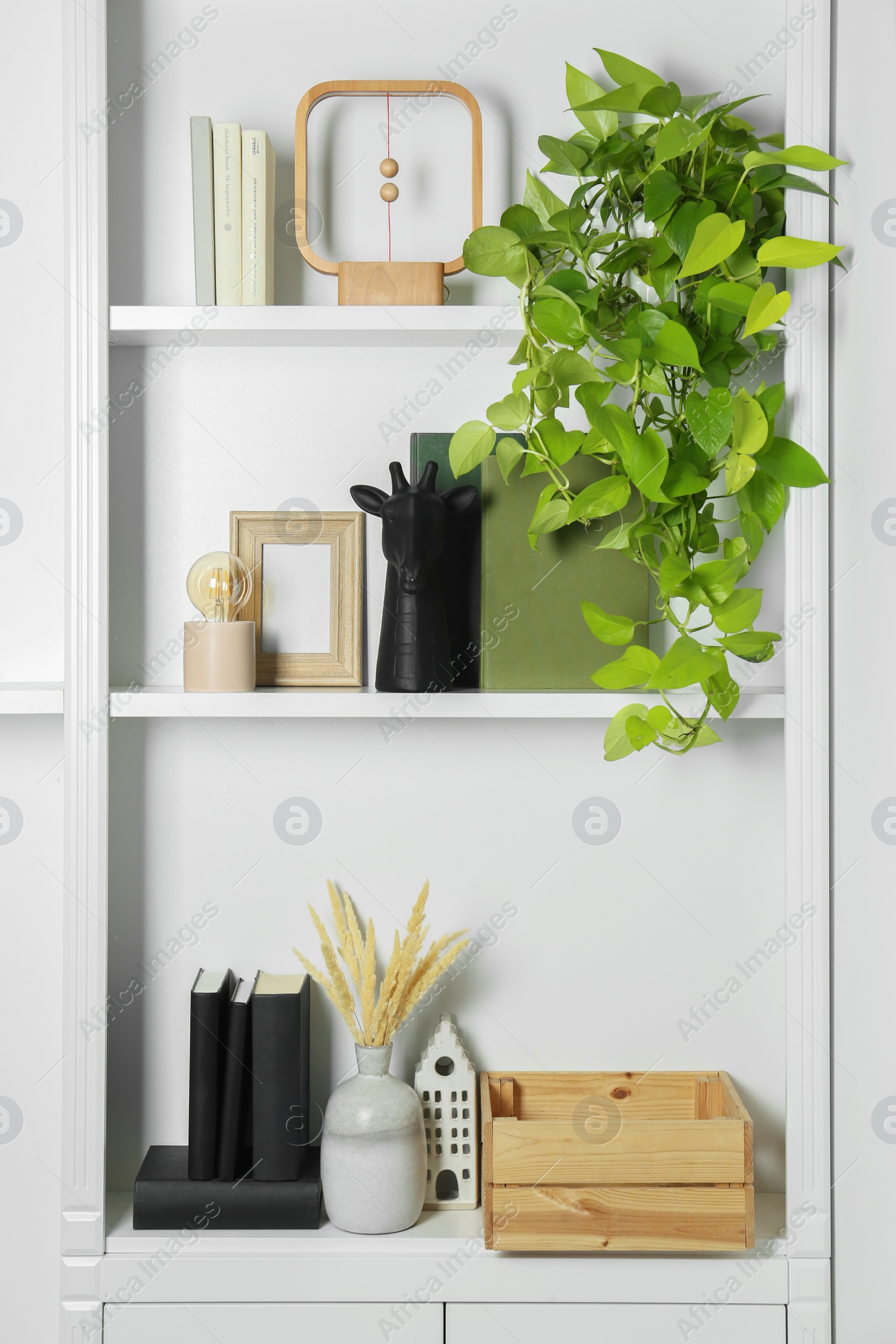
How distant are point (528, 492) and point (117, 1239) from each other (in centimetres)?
91

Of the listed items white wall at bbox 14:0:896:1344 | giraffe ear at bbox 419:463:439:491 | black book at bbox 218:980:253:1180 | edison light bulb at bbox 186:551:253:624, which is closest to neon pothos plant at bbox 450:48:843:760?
giraffe ear at bbox 419:463:439:491

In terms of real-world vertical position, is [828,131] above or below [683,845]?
above

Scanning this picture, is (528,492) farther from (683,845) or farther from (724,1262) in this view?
(724,1262)

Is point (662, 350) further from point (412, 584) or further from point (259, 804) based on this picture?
point (259, 804)

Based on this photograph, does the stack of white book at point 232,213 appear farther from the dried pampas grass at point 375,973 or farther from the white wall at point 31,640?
the dried pampas grass at point 375,973

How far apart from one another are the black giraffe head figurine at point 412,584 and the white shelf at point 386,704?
0.02m

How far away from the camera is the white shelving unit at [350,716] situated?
100 centimetres

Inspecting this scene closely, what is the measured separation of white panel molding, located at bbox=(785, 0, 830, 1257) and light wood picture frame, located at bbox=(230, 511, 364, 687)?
0.48 m

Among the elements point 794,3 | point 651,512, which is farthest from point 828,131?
point 651,512

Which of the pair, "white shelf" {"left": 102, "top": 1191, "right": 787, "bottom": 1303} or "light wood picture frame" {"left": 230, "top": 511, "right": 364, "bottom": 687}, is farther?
"light wood picture frame" {"left": 230, "top": 511, "right": 364, "bottom": 687}

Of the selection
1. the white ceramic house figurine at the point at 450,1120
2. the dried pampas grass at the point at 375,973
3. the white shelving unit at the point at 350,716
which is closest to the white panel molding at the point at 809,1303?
the white shelving unit at the point at 350,716

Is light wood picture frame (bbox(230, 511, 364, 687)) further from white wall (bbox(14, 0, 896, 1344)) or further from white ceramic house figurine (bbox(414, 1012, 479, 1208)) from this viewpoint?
white ceramic house figurine (bbox(414, 1012, 479, 1208))

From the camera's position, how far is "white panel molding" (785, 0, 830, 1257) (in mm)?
998

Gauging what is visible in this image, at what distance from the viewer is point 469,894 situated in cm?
115
